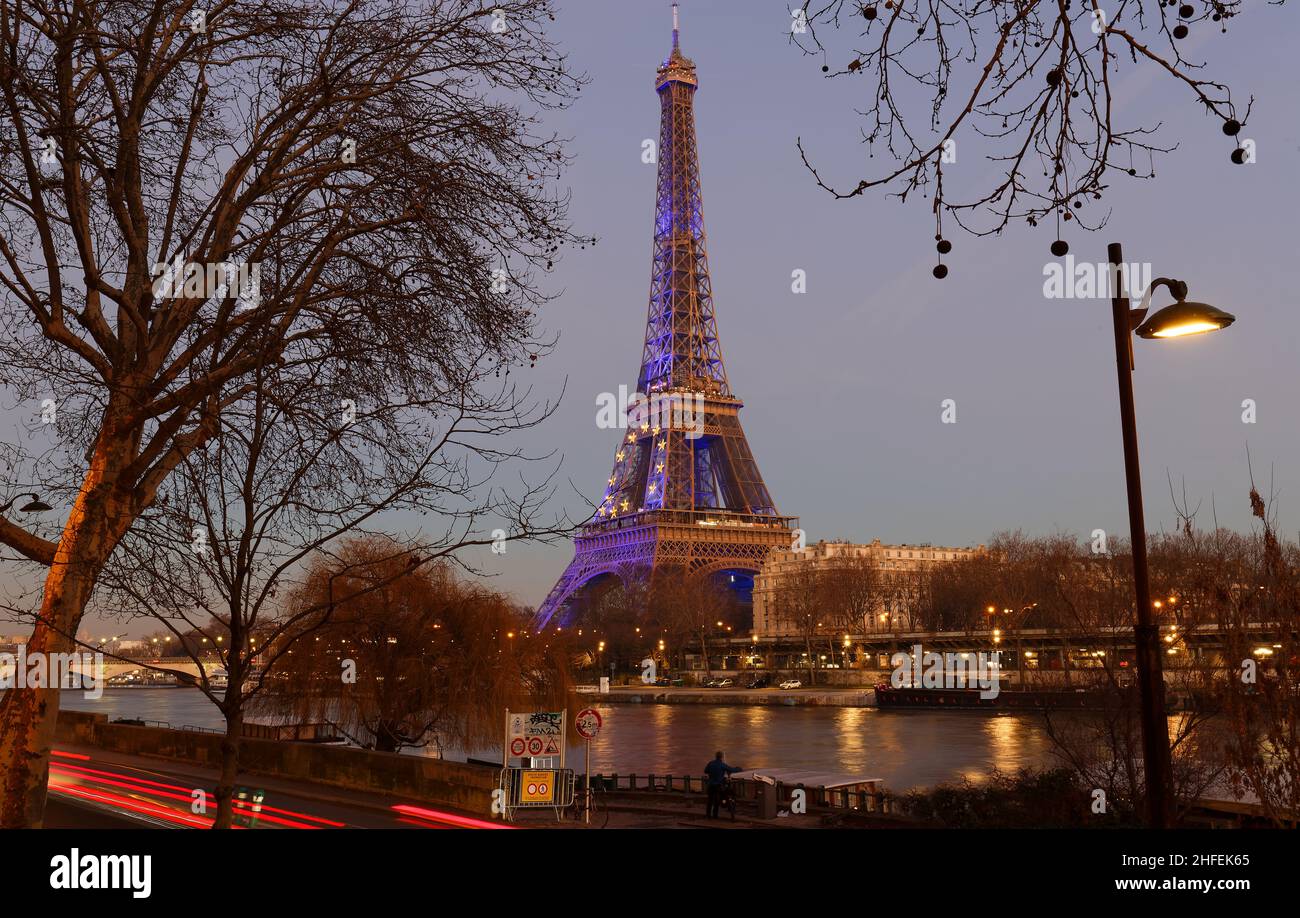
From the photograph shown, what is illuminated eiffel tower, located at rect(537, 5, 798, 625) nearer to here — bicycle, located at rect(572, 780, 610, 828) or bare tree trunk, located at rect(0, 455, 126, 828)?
bicycle, located at rect(572, 780, 610, 828)

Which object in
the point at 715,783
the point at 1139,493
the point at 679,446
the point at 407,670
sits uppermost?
the point at 679,446

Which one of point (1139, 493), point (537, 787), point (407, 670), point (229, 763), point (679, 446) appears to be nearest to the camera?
point (1139, 493)

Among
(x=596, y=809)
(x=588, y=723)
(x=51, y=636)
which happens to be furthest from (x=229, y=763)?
(x=596, y=809)

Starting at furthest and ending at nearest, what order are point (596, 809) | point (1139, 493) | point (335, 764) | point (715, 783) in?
point (335, 764) < point (715, 783) < point (596, 809) < point (1139, 493)

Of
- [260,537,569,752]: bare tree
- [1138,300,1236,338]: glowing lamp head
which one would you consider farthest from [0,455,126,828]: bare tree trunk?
[260,537,569,752]: bare tree

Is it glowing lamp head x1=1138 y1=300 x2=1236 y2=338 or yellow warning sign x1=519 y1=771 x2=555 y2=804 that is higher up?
glowing lamp head x1=1138 y1=300 x2=1236 y2=338

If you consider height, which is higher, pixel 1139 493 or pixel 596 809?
pixel 1139 493

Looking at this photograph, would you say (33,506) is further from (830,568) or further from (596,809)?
(830,568)
